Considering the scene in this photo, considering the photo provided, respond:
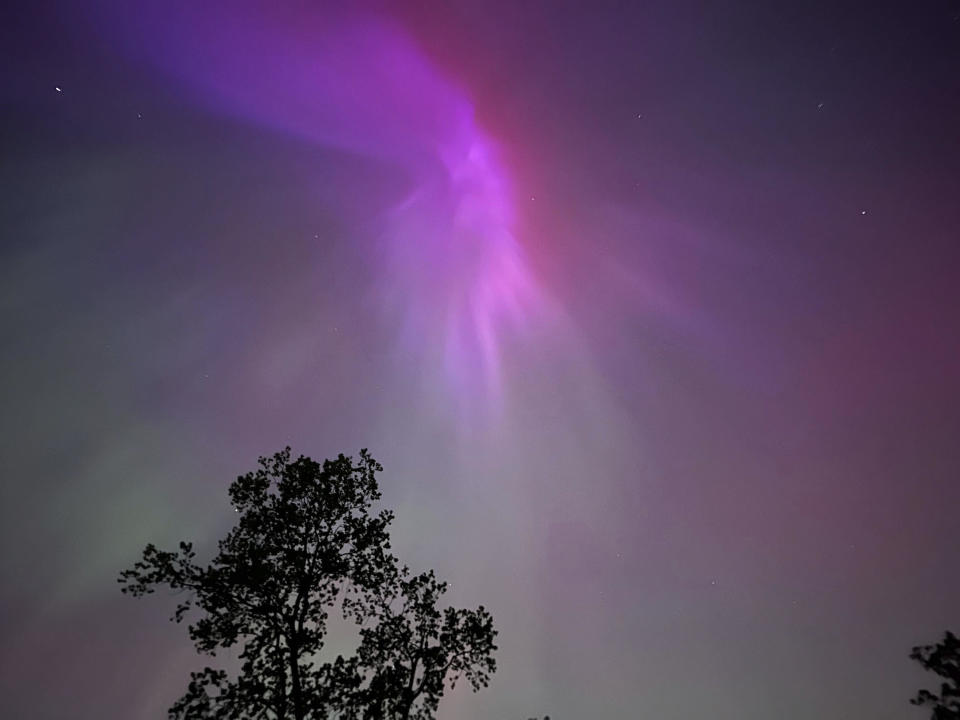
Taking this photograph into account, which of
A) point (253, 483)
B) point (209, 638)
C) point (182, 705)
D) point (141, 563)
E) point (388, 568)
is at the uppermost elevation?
point (253, 483)

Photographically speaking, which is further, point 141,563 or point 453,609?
point 453,609

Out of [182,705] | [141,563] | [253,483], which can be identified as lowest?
[182,705]

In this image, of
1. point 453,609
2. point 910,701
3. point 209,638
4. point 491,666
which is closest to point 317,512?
point 209,638

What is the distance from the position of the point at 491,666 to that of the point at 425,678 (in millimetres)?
3012

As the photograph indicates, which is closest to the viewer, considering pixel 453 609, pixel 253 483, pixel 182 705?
pixel 182 705

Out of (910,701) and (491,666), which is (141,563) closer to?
(491,666)

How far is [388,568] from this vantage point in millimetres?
23734

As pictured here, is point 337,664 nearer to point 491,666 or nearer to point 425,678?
point 425,678

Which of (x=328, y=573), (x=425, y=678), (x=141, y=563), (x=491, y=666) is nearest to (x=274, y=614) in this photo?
(x=328, y=573)

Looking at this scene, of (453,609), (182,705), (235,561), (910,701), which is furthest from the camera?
(910,701)

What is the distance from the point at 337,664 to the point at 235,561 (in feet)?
20.3

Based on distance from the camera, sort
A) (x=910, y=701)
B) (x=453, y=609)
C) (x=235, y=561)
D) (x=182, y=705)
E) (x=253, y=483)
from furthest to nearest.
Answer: (x=910, y=701)
(x=453, y=609)
(x=253, y=483)
(x=235, y=561)
(x=182, y=705)

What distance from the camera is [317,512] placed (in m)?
22.8

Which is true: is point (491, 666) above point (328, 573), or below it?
below
